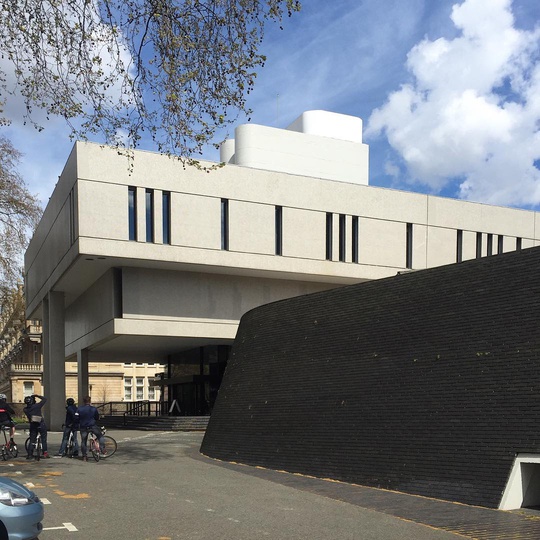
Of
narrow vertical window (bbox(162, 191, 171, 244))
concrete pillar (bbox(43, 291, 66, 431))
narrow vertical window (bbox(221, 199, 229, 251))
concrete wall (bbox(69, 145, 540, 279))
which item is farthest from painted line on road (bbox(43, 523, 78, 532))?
concrete pillar (bbox(43, 291, 66, 431))

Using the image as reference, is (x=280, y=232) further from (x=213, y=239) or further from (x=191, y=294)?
(x=191, y=294)

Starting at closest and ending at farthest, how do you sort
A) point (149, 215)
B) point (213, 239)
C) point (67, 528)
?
point (67, 528)
point (149, 215)
point (213, 239)

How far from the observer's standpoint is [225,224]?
33.0 meters

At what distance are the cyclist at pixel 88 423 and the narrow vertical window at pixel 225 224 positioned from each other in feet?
53.8

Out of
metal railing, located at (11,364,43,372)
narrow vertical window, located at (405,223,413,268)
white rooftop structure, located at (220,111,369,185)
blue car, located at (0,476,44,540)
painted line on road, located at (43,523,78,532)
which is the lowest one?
metal railing, located at (11,364,43,372)

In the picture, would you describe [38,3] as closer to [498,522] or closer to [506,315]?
[506,315]

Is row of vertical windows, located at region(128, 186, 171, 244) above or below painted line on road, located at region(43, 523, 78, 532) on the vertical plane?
above

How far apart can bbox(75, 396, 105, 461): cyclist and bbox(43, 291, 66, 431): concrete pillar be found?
20.1 metres

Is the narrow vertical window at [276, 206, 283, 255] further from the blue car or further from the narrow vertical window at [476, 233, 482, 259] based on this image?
the blue car

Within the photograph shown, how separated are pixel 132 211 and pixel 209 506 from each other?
883 inches

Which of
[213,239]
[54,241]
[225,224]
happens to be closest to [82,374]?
[54,241]

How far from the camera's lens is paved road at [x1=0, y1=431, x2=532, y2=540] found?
27.3ft

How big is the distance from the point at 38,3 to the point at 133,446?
15.1 metres

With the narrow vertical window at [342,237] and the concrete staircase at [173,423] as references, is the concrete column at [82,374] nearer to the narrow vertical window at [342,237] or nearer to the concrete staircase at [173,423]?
the concrete staircase at [173,423]
